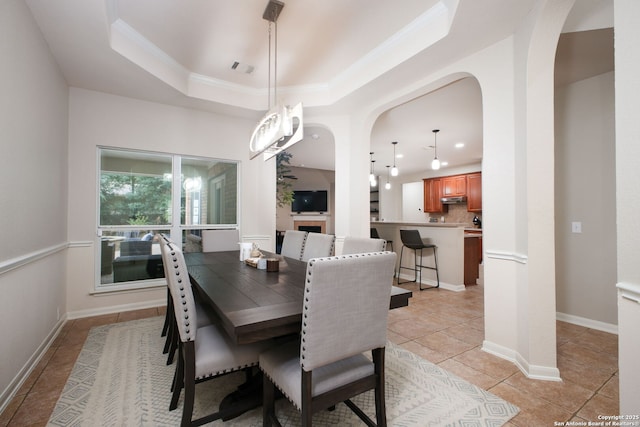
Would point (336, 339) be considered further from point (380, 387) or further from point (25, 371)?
point (25, 371)

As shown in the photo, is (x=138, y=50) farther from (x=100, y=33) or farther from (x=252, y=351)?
(x=252, y=351)

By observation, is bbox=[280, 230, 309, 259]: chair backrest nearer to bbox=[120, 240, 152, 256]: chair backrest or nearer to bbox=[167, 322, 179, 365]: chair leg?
bbox=[167, 322, 179, 365]: chair leg

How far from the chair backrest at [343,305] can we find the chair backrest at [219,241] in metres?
2.44

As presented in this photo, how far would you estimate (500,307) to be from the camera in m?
2.30

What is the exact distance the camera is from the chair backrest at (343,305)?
1.13 metres

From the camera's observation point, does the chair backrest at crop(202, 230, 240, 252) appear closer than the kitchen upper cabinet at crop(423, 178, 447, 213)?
Yes

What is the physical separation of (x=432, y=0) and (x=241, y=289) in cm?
252

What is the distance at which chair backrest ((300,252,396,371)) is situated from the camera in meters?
1.13

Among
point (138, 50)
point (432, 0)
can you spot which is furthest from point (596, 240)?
point (138, 50)

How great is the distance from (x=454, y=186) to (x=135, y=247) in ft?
24.3

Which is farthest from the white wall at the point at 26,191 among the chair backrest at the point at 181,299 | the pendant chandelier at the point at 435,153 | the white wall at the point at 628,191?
the pendant chandelier at the point at 435,153

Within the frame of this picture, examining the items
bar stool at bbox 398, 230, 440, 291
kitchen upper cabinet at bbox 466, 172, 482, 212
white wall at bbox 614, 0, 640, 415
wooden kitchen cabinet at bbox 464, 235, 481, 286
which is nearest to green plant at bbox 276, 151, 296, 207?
bar stool at bbox 398, 230, 440, 291

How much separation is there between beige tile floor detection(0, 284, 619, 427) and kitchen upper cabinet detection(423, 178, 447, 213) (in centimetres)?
511

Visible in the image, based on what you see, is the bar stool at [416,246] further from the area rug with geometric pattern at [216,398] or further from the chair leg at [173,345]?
the chair leg at [173,345]
